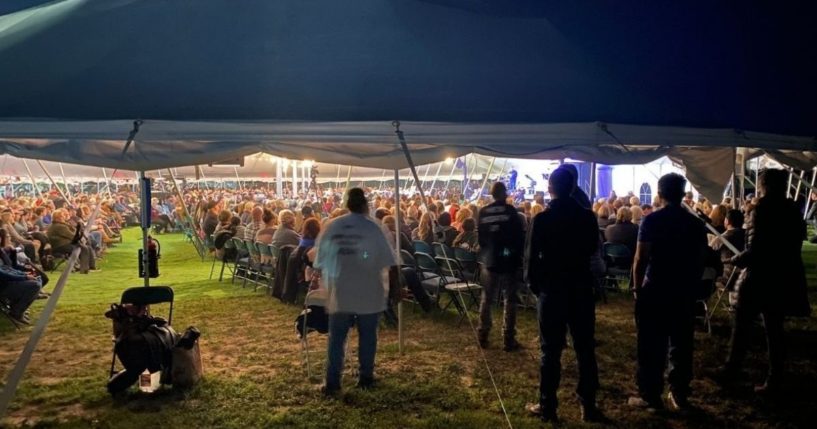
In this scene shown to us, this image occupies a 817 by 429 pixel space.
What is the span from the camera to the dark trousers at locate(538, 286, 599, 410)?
169 inches

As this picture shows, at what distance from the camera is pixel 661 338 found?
4.59m

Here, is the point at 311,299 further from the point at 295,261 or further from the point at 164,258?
the point at 164,258

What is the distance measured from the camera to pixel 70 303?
940cm

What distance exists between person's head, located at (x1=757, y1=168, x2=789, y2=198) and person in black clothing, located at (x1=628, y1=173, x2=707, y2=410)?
775mm

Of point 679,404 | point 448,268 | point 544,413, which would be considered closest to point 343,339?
point 544,413

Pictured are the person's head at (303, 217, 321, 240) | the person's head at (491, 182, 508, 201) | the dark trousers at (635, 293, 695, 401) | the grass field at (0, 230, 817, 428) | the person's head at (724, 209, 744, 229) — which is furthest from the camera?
the person's head at (303, 217, 321, 240)

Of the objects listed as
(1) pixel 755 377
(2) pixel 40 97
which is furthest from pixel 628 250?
(2) pixel 40 97

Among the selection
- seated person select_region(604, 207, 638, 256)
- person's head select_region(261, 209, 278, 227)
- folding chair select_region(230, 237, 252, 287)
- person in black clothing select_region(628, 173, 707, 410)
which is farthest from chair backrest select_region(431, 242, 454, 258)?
person in black clothing select_region(628, 173, 707, 410)

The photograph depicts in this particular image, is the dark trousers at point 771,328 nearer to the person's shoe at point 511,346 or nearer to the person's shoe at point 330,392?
the person's shoe at point 511,346

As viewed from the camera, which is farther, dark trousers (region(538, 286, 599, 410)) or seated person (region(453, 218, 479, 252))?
seated person (region(453, 218, 479, 252))

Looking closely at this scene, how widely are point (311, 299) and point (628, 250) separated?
213 inches

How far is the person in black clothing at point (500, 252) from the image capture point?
620 cm

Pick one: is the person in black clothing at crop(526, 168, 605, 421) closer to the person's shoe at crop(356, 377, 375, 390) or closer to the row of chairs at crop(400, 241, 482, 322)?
the person's shoe at crop(356, 377, 375, 390)

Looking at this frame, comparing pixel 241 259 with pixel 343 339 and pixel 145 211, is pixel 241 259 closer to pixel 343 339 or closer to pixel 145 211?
pixel 145 211
